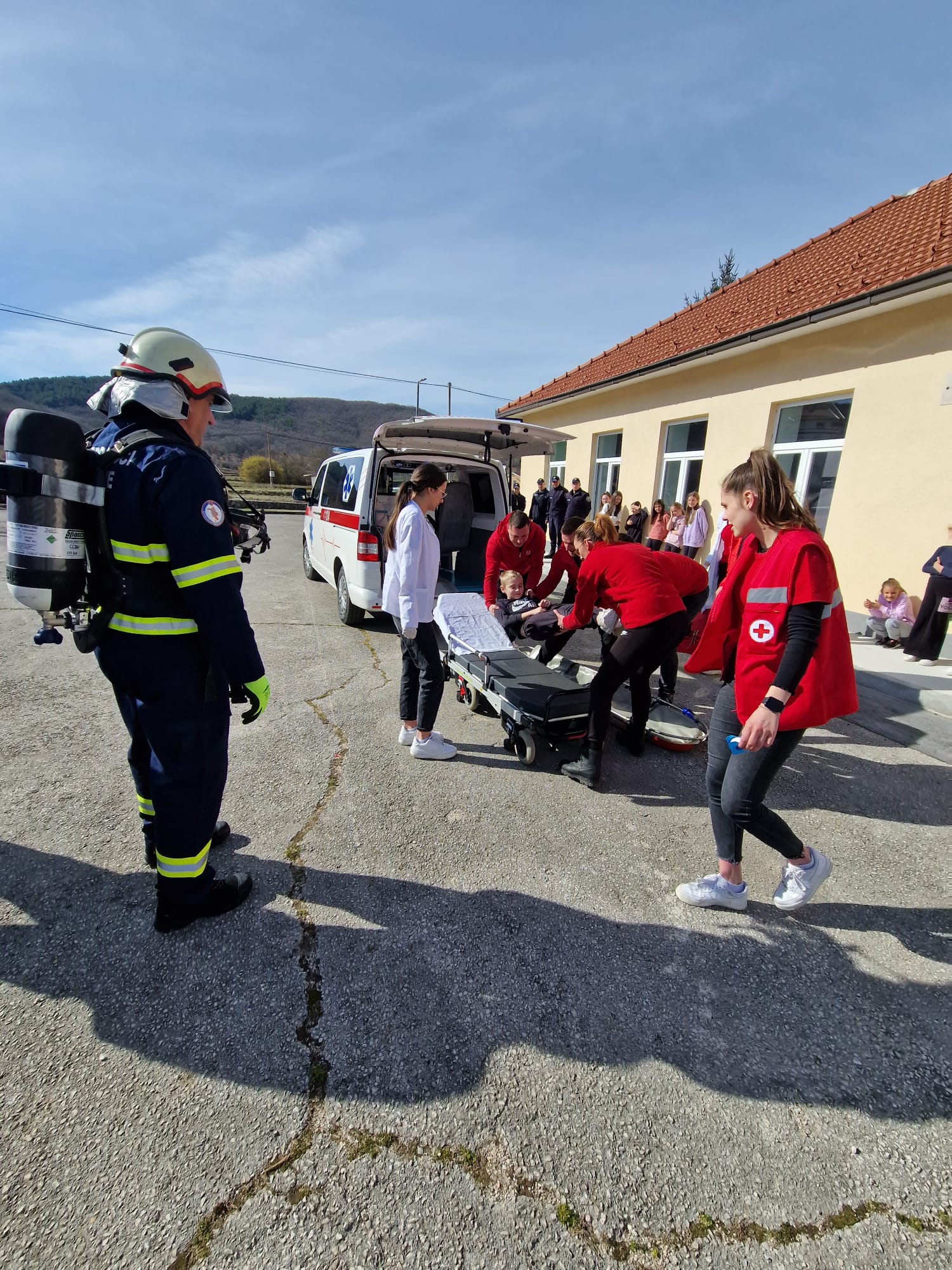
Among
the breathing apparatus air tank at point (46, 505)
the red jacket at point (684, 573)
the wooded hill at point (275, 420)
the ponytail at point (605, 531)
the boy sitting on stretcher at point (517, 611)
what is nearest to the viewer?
the breathing apparatus air tank at point (46, 505)

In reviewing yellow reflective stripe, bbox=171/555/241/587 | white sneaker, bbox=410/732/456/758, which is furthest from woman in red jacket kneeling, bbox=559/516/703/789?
yellow reflective stripe, bbox=171/555/241/587

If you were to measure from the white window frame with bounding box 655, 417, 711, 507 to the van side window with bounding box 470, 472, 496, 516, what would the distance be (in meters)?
4.52

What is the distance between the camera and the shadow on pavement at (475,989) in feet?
6.04

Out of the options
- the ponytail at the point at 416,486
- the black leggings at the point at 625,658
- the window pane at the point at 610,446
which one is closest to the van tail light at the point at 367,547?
the ponytail at the point at 416,486

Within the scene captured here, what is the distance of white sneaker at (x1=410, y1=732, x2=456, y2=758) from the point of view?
151 inches

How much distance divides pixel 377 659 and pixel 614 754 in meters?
2.75

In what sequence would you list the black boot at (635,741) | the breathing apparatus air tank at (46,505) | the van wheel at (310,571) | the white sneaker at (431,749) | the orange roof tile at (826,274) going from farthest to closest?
the van wheel at (310,571), the orange roof tile at (826,274), the black boot at (635,741), the white sneaker at (431,749), the breathing apparatus air tank at (46,505)

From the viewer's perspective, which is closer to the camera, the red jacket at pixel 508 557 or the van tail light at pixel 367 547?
the red jacket at pixel 508 557

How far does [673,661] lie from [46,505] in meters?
4.46

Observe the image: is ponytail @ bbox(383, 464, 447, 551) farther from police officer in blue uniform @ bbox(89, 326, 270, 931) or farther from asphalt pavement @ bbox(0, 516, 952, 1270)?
asphalt pavement @ bbox(0, 516, 952, 1270)

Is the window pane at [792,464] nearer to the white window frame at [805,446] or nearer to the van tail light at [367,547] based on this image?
the white window frame at [805,446]

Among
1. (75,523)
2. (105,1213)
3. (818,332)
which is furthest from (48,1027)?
(818,332)

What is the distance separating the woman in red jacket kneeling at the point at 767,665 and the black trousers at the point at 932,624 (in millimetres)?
4790

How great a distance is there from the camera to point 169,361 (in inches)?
84.7
